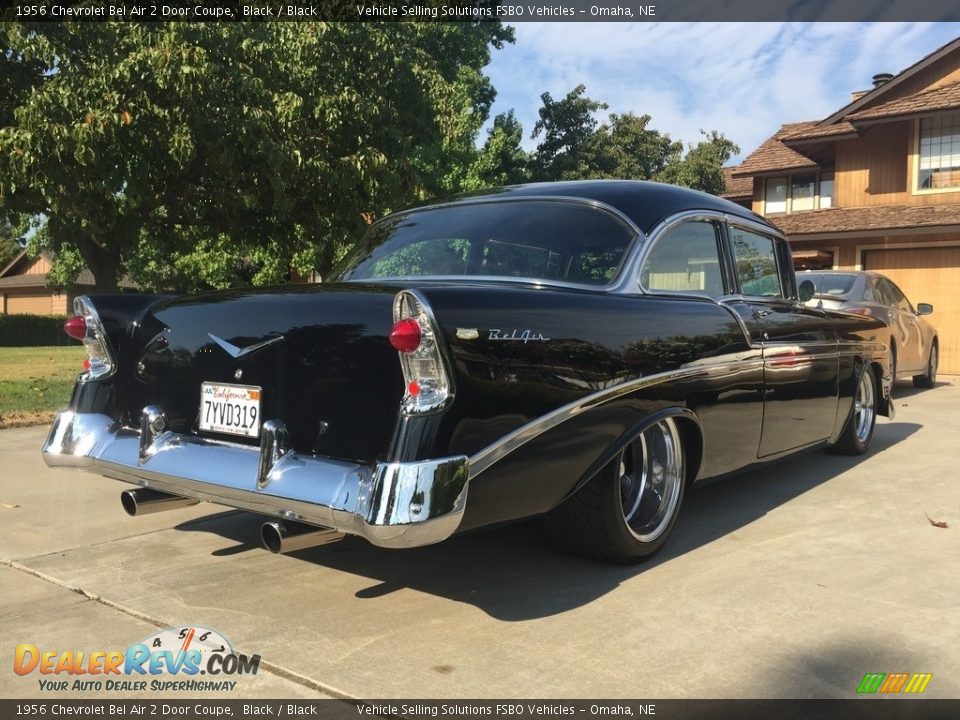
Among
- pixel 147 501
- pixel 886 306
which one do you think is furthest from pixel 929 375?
pixel 147 501

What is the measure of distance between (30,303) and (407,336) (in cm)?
5096

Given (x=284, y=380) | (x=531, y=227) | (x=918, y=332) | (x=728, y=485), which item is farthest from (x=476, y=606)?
(x=918, y=332)

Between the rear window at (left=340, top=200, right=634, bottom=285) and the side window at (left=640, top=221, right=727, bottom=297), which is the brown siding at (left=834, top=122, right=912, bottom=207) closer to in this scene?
the side window at (left=640, top=221, right=727, bottom=297)

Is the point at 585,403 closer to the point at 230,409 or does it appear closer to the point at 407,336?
the point at 407,336

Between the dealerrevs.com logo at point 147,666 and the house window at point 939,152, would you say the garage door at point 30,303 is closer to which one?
the house window at point 939,152

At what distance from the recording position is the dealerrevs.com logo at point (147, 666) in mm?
2838

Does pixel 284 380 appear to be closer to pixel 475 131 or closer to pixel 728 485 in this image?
pixel 728 485

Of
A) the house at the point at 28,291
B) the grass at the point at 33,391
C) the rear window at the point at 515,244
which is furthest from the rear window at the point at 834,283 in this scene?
the house at the point at 28,291

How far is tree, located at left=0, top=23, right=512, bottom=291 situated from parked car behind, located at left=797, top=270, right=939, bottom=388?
5.74 metres

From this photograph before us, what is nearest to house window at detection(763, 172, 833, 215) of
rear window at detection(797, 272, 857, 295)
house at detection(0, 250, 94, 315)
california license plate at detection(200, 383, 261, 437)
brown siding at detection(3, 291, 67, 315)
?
rear window at detection(797, 272, 857, 295)

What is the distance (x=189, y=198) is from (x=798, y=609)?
9.90 m

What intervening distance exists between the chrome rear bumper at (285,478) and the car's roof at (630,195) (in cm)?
180

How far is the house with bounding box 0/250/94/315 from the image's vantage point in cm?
4659

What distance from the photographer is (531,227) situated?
13.5 ft
